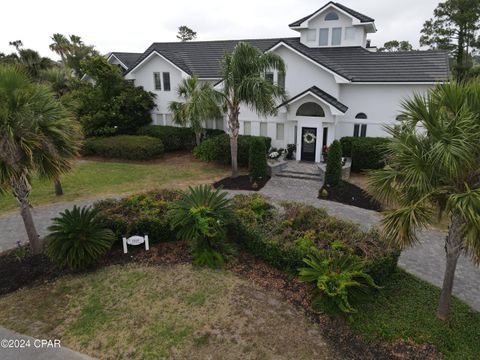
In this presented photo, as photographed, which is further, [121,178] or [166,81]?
[166,81]

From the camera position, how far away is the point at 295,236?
351 inches

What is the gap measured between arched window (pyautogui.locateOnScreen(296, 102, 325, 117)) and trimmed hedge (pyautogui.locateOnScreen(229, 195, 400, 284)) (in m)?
10.6

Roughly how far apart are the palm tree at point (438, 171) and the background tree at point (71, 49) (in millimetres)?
40570

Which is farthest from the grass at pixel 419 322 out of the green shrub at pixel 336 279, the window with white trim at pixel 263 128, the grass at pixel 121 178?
the window with white trim at pixel 263 128

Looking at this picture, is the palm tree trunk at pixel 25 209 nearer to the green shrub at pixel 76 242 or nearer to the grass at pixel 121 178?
the green shrub at pixel 76 242

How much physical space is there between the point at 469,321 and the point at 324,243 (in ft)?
11.1

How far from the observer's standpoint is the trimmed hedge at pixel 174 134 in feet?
78.4

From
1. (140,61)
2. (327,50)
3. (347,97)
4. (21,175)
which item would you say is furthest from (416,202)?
(140,61)

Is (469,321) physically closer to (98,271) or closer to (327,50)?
(98,271)

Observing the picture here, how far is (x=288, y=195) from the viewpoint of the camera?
615 inches

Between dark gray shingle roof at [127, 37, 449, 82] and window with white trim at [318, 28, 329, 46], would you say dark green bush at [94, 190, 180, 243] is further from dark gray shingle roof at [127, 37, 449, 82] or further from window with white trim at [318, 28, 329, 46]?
window with white trim at [318, 28, 329, 46]

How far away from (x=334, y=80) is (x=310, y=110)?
7.30 ft

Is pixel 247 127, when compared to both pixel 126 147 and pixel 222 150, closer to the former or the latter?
pixel 222 150

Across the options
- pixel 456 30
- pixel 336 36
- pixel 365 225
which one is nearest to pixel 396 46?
pixel 456 30
